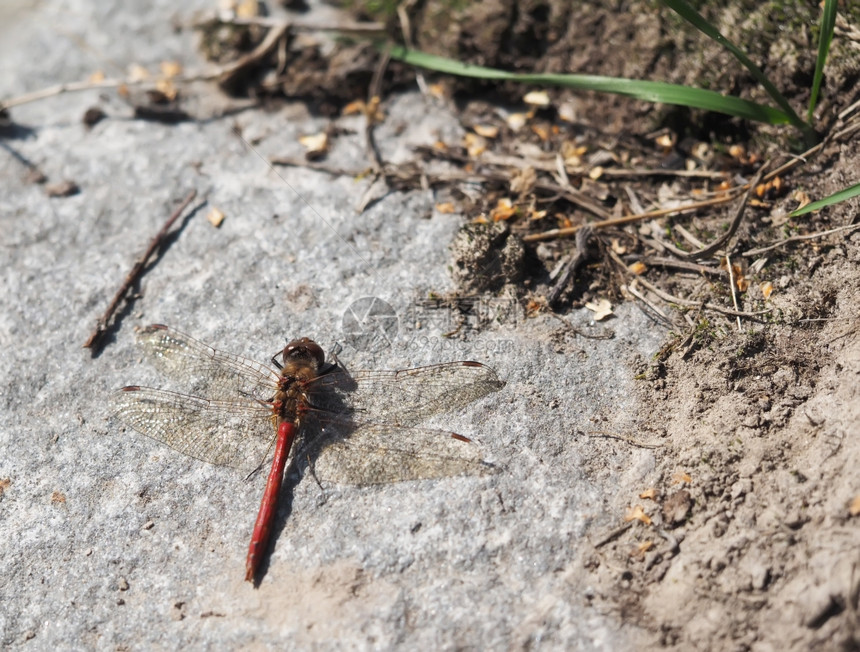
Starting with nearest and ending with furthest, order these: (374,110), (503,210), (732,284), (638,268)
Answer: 1. (732,284)
2. (638,268)
3. (503,210)
4. (374,110)

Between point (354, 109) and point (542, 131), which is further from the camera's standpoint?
point (354, 109)

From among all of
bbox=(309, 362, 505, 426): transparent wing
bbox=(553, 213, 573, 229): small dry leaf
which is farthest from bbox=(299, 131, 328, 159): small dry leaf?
bbox=(309, 362, 505, 426): transparent wing

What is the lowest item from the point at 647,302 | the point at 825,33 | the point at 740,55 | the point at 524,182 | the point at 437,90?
the point at 647,302

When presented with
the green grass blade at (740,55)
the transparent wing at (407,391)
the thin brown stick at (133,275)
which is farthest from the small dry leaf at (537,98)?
the thin brown stick at (133,275)

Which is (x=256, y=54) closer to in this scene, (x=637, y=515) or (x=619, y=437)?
(x=619, y=437)

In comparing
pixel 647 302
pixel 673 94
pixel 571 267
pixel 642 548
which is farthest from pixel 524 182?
pixel 642 548

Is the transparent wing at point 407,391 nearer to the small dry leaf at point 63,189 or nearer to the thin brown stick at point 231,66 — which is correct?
the small dry leaf at point 63,189

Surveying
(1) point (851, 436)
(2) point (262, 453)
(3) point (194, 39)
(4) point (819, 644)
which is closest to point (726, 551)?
(4) point (819, 644)
